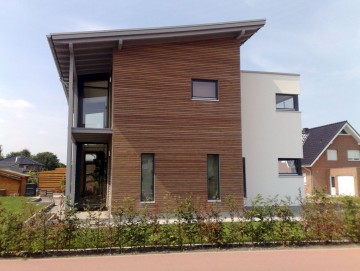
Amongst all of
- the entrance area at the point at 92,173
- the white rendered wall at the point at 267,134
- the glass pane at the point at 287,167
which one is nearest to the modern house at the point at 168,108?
the white rendered wall at the point at 267,134

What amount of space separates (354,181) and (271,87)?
21129 mm

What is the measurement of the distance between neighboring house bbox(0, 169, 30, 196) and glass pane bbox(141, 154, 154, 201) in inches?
702

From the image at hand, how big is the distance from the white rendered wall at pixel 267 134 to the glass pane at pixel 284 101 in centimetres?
30

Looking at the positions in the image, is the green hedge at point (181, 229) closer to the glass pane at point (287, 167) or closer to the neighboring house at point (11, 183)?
the glass pane at point (287, 167)

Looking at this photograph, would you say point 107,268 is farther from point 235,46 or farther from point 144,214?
point 235,46

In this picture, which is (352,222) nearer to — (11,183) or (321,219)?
(321,219)

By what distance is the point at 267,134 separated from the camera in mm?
16281

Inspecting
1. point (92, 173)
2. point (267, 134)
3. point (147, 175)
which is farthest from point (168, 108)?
point (92, 173)

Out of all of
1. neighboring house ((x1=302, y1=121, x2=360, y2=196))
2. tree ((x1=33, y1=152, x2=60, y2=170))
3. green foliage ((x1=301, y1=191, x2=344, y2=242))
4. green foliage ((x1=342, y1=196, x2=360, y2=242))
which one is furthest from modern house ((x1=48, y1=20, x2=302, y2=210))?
tree ((x1=33, y1=152, x2=60, y2=170))

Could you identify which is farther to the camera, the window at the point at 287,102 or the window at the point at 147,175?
the window at the point at 287,102

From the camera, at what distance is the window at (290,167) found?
16.6 m

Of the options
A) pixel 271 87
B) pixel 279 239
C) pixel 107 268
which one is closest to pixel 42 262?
pixel 107 268

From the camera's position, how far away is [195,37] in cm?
1423

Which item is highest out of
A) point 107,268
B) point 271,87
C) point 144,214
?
point 271,87
